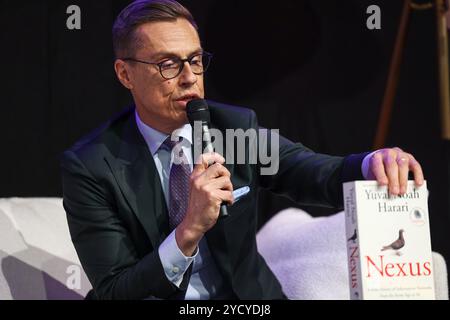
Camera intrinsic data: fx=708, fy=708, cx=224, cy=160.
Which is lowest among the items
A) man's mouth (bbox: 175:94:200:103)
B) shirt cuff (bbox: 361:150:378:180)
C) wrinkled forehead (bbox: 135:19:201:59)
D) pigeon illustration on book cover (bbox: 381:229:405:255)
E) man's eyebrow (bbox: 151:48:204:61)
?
pigeon illustration on book cover (bbox: 381:229:405:255)

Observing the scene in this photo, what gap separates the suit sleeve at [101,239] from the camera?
1704 mm

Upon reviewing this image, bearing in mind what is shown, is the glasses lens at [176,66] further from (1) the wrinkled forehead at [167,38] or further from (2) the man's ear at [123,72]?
(2) the man's ear at [123,72]

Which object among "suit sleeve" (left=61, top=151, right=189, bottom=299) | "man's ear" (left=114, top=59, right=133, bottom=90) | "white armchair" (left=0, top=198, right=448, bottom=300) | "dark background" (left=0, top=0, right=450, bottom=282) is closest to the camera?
"suit sleeve" (left=61, top=151, right=189, bottom=299)

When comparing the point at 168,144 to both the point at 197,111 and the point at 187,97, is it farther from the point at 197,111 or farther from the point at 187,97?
the point at 197,111

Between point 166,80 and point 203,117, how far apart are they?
248 millimetres

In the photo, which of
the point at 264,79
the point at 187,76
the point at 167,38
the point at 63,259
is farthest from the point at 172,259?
the point at 264,79

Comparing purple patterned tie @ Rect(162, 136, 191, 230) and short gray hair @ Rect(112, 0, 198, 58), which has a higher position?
short gray hair @ Rect(112, 0, 198, 58)

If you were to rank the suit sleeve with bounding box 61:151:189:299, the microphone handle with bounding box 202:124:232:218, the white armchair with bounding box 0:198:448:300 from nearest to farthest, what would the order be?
1. the microphone handle with bounding box 202:124:232:218
2. the suit sleeve with bounding box 61:151:189:299
3. the white armchair with bounding box 0:198:448:300

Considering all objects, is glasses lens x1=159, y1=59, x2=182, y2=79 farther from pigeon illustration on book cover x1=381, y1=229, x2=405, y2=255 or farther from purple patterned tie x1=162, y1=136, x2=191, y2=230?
pigeon illustration on book cover x1=381, y1=229, x2=405, y2=255

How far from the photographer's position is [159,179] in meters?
1.84

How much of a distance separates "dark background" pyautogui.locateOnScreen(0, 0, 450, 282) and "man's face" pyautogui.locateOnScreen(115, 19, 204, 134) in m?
0.47

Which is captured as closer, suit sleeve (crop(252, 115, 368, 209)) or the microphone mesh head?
the microphone mesh head

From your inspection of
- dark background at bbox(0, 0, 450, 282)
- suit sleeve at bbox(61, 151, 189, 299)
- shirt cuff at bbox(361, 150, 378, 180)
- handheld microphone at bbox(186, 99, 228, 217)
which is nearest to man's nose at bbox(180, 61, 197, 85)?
handheld microphone at bbox(186, 99, 228, 217)

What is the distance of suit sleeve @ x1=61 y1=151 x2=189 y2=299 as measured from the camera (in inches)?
67.1
